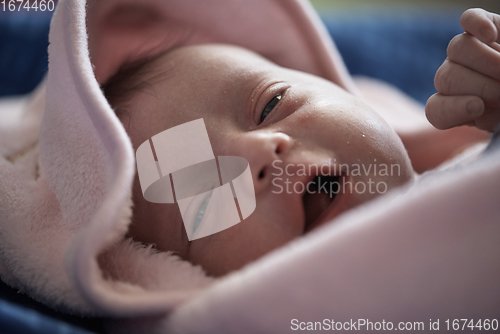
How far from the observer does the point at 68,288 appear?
1.59ft

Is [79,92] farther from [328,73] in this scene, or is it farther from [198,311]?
[328,73]

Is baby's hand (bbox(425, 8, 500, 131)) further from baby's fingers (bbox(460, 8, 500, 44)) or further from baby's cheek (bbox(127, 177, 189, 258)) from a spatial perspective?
baby's cheek (bbox(127, 177, 189, 258))

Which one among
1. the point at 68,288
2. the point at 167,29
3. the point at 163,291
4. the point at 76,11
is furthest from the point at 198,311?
the point at 167,29

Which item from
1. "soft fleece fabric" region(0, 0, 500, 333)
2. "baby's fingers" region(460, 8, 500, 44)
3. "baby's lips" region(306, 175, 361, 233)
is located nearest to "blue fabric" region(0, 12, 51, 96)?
"soft fleece fabric" region(0, 0, 500, 333)

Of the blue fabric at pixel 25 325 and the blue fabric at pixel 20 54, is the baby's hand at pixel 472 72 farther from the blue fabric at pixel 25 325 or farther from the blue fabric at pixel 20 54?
the blue fabric at pixel 20 54

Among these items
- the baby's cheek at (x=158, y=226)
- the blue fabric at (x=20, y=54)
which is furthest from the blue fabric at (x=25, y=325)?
the blue fabric at (x=20, y=54)

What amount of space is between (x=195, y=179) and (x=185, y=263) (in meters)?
→ 0.13

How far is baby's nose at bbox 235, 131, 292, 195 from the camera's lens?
49cm

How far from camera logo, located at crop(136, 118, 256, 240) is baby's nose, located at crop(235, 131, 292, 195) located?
1 centimetres

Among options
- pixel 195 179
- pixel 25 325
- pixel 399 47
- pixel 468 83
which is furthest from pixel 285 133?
pixel 399 47

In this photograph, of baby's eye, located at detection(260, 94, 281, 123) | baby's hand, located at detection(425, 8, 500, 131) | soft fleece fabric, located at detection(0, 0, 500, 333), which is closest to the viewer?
soft fleece fabric, located at detection(0, 0, 500, 333)

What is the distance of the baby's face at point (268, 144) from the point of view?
1.62 ft

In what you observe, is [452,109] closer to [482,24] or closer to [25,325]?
[482,24]

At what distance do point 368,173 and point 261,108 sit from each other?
0.20 meters
